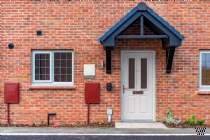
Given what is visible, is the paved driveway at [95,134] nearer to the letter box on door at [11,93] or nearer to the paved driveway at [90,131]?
the paved driveway at [90,131]

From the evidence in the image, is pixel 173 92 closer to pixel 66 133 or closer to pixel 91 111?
pixel 91 111

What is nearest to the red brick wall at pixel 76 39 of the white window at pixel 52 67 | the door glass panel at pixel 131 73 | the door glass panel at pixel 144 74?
the white window at pixel 52 67

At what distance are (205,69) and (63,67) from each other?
15.3ft

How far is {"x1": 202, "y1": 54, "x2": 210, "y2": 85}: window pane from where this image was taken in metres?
14.3

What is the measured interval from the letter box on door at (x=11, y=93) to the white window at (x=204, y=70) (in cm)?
599

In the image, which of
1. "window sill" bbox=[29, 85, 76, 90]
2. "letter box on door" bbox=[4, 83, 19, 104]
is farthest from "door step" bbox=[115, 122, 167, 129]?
"letter box on door" bbox=[4, 83, 19, 104]

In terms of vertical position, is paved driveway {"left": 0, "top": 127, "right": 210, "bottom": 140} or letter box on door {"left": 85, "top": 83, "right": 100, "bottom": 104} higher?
letter box on door {"left": 85, "top": 83, "right": 100, "bottom": 104}

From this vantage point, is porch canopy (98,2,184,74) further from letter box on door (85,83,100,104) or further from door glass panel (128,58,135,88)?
letter box on door (85,83,100,104)

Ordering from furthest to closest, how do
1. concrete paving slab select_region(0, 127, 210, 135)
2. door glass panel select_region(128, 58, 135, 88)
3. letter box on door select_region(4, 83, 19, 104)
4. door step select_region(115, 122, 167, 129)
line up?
door glass panel select_region(128, 58, 135, 88) < letter box on door select_region(4, 83, 19, 104) < door step select_region(115, 122, 167, 129) < concrete paving slab select_region(0, 127, 210, 135)

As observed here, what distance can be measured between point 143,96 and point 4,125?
4568mm

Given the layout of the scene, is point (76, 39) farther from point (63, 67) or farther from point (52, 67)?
point (52, 67)

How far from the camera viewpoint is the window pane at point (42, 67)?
14.3 meters

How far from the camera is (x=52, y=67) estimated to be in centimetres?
1426

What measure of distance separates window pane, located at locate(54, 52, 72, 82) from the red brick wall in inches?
10.7
